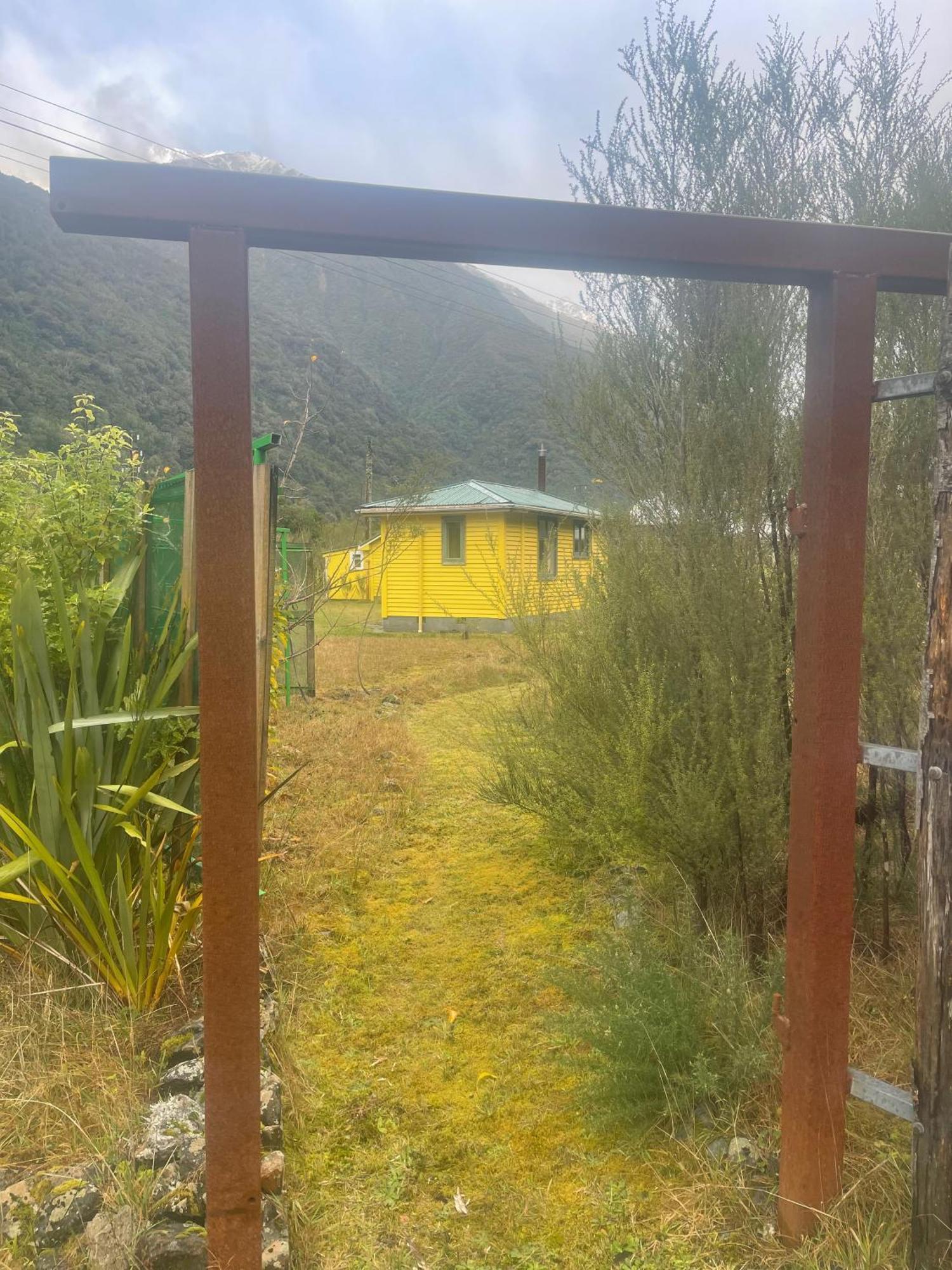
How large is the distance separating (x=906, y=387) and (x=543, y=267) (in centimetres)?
77

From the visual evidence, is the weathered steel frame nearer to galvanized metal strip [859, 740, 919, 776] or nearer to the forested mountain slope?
galvanized metal strip [859, 740, 919, 776]

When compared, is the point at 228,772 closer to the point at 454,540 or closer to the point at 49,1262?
the point at 49,1262

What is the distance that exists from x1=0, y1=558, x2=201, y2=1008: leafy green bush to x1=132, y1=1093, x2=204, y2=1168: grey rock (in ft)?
1.64

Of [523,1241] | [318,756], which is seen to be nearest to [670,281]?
[523,1241]

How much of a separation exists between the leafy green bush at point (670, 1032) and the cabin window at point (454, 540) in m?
15.6

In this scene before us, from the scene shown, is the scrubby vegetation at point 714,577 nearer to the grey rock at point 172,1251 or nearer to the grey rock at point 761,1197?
the grey rock at point 761,1197

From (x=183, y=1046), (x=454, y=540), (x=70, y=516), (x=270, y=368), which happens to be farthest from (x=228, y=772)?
(x=270, y=368)

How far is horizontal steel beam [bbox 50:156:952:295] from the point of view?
5.04 feet

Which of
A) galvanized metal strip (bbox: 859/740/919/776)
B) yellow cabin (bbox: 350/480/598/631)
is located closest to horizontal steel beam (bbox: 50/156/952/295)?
galvanized metal strip (bbox: 859/740/919/776)

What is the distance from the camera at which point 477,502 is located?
1756 cm

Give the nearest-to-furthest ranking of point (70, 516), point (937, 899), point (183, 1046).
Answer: point (937, 899), point (183, 1046), point (70, 516)

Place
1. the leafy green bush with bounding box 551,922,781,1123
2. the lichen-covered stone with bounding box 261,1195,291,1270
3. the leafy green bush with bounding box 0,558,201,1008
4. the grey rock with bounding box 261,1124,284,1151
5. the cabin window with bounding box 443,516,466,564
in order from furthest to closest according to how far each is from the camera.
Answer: the cabin window with bounding box 443,516,466,564
the leafy green bush with bounding box 0,558,201,1008
the leafy green bush with bounding box 551,922,781,1123
the grey rock with bounding box 261,1124,284,1151
the lichen-covered stone with bounding box 261,1195,291,1270

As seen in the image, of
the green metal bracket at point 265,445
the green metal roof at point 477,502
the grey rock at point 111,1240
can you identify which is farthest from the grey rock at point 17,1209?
the green metal roof at point 477,502

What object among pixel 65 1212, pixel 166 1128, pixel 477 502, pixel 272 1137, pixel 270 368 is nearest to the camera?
pixel 65 1212
